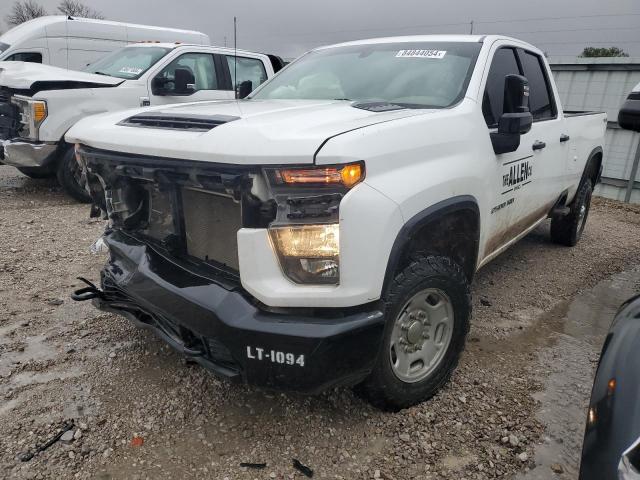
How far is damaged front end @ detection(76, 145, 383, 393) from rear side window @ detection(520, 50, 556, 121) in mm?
2634

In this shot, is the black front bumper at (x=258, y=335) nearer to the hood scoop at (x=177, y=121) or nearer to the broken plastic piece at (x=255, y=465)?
the broken plastic piece at (x=255, y=465)

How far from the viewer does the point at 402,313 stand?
2.43 meters

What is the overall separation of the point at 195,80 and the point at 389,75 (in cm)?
468

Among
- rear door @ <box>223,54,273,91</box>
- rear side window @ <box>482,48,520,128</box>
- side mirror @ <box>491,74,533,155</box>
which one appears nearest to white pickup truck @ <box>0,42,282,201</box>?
rear door @ <box>223,54,273,91</box>

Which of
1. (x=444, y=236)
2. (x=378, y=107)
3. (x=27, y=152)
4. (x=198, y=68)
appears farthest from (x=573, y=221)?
(x=27, y=152)

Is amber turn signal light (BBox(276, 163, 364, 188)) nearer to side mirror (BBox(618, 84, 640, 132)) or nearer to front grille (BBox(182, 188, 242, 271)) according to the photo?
front grille (BBox(182, 188, 242, 271))

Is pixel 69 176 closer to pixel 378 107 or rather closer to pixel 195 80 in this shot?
pixel 195 80

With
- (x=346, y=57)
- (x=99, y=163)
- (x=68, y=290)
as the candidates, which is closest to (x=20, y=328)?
(x=68, y=290)

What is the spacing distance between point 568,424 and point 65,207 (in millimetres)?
5893

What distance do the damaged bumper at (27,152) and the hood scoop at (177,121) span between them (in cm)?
405

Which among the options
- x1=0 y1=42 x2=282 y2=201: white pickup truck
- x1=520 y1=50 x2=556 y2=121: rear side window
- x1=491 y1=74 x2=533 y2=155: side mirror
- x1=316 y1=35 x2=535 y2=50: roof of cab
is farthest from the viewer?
x1=0 y1=42 x2=282 y2=201: white pickup truck

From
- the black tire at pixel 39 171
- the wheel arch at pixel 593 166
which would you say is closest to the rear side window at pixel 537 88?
the wheel arch at pixel 593 166

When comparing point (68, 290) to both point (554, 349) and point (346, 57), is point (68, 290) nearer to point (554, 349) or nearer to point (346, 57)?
point (346, 57)

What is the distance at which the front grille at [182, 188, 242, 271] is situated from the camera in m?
2.33
